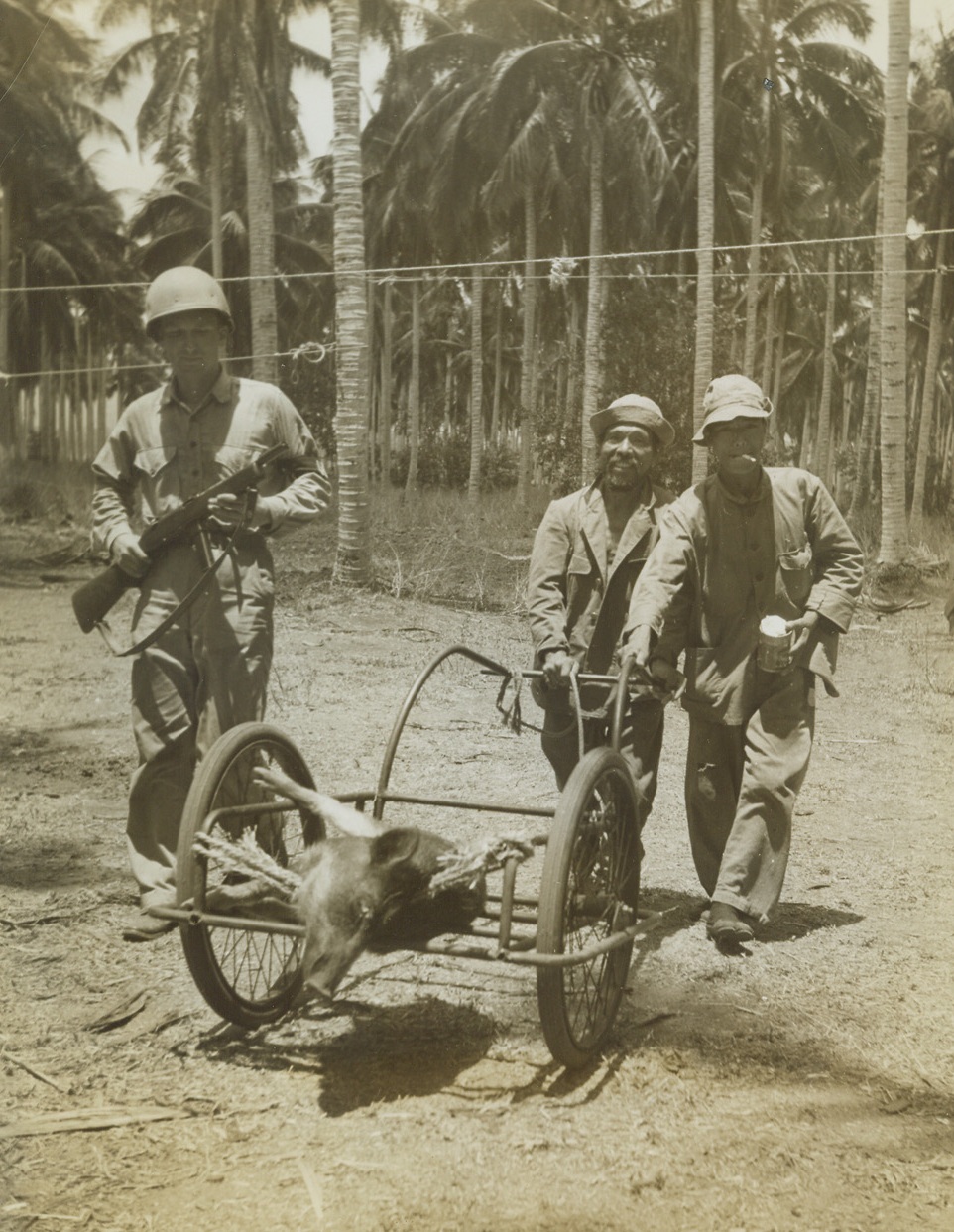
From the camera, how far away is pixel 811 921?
400cm

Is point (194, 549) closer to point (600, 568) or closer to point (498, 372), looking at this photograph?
point (498, 372)

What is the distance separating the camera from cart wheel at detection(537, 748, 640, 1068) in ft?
8.57

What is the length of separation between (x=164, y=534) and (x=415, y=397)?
1266mm

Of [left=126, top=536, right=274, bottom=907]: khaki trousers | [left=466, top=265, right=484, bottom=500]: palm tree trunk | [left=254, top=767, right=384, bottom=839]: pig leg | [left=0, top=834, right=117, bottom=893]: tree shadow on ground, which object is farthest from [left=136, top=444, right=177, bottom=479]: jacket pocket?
[left=0, top=834, right=117, bottom=893]: tree shadow on ground

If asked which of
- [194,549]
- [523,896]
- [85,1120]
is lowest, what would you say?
[85,1120]

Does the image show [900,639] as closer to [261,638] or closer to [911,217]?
[911,217]

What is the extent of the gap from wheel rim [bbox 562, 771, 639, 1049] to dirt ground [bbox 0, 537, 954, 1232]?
117 mm

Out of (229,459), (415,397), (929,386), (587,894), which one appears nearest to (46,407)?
(229,459)

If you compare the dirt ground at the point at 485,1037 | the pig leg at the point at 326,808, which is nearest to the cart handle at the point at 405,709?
the pig leg at the point at 326,808

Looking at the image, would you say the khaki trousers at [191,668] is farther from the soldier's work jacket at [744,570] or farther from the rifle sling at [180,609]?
the soldier's work jacket at [744,570]

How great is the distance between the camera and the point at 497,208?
12.2ft

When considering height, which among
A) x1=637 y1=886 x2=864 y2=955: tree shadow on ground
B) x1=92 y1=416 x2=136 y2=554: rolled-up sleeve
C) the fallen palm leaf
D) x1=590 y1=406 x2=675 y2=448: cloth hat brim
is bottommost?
x1=637 y1=886 x2=864 y2=955: tree shadow on ground

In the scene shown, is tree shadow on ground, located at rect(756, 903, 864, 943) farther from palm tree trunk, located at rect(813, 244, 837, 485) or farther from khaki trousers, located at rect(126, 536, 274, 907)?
khaki trousers, located at rect(126, 536, 274, 907)

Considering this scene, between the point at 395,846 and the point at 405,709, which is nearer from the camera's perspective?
the point at 395,846
